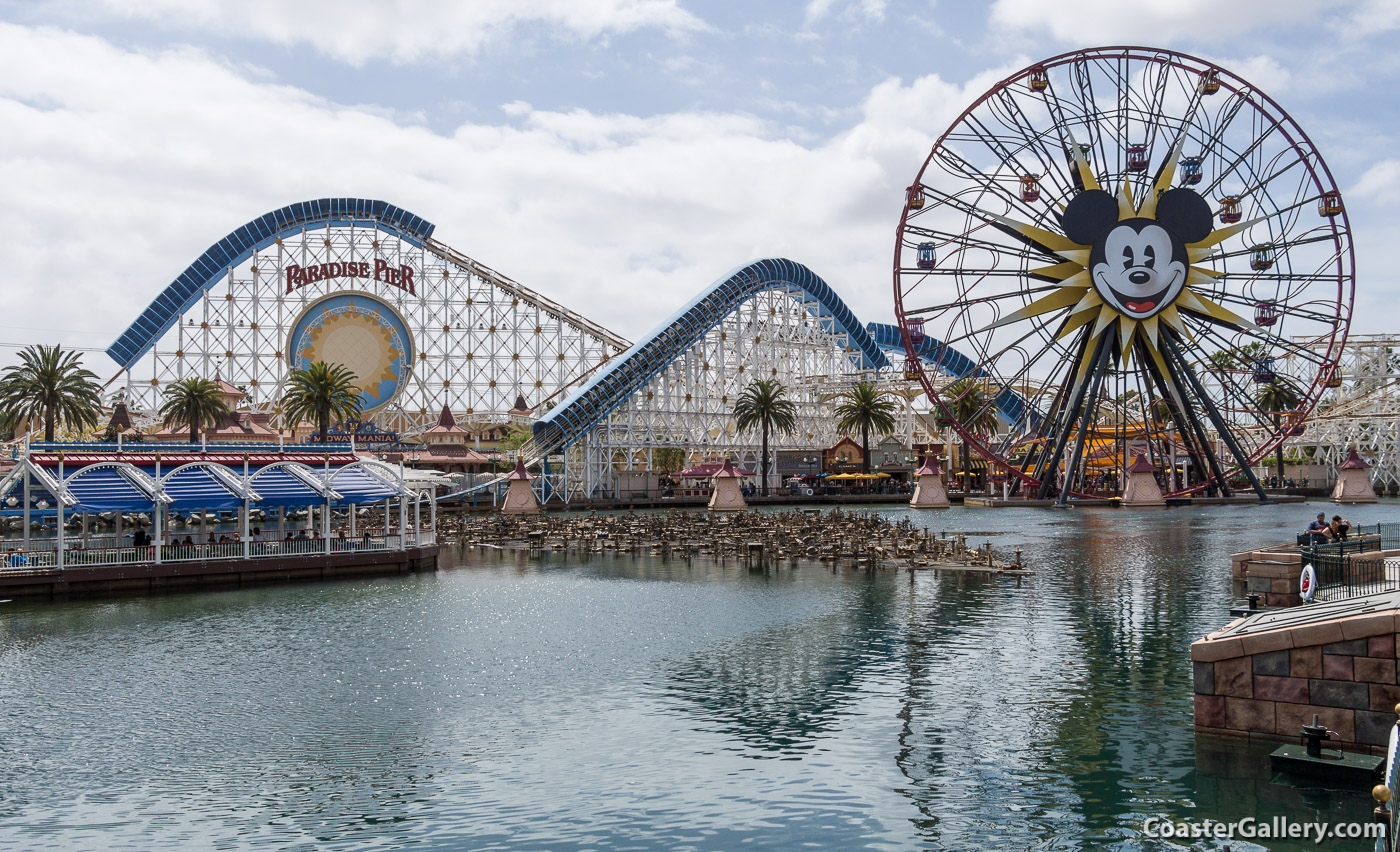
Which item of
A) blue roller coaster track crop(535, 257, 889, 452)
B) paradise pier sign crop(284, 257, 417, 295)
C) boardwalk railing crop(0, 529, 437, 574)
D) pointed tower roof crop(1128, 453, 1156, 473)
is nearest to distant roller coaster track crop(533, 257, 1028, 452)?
blue roller coaster track crop(535, 257, 889, 452)

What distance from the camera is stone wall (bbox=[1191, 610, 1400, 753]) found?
44.1 feet

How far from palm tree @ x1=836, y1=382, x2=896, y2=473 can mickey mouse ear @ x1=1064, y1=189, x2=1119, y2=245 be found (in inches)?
1219

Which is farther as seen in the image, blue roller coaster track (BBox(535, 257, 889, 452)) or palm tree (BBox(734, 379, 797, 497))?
palm tree (BBox(734, 379, 797, 497))

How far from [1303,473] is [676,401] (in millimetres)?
61005

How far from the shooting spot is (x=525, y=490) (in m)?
72.4

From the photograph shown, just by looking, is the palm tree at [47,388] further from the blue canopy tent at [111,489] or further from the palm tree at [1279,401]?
the palm tree at [1279,401]

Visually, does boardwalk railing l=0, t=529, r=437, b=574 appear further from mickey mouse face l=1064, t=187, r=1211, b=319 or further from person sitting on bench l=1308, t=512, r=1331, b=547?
mickey mouse face l=1064, t=187, r=1211, b=319

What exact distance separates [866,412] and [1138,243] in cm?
3283

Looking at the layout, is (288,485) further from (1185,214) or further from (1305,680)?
(1185,214)

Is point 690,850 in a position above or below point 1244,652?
below

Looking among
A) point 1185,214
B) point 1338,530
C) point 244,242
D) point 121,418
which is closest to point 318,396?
point 121,418

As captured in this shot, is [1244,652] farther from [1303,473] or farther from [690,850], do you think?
[1303,473]

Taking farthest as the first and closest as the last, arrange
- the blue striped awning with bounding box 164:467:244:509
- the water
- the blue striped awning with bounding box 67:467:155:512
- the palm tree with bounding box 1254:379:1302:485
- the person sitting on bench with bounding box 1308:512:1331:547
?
the palm tree with bounding box 1254:379:1302:485 < the blue striped awning with bounding box 164:467:244:509 < the blue striped awning with bounding box 67:467:155:512 < the person sitting on bench with bounding box 1308:512:1331:547 < the water

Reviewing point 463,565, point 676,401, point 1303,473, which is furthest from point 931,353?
point 463,565
